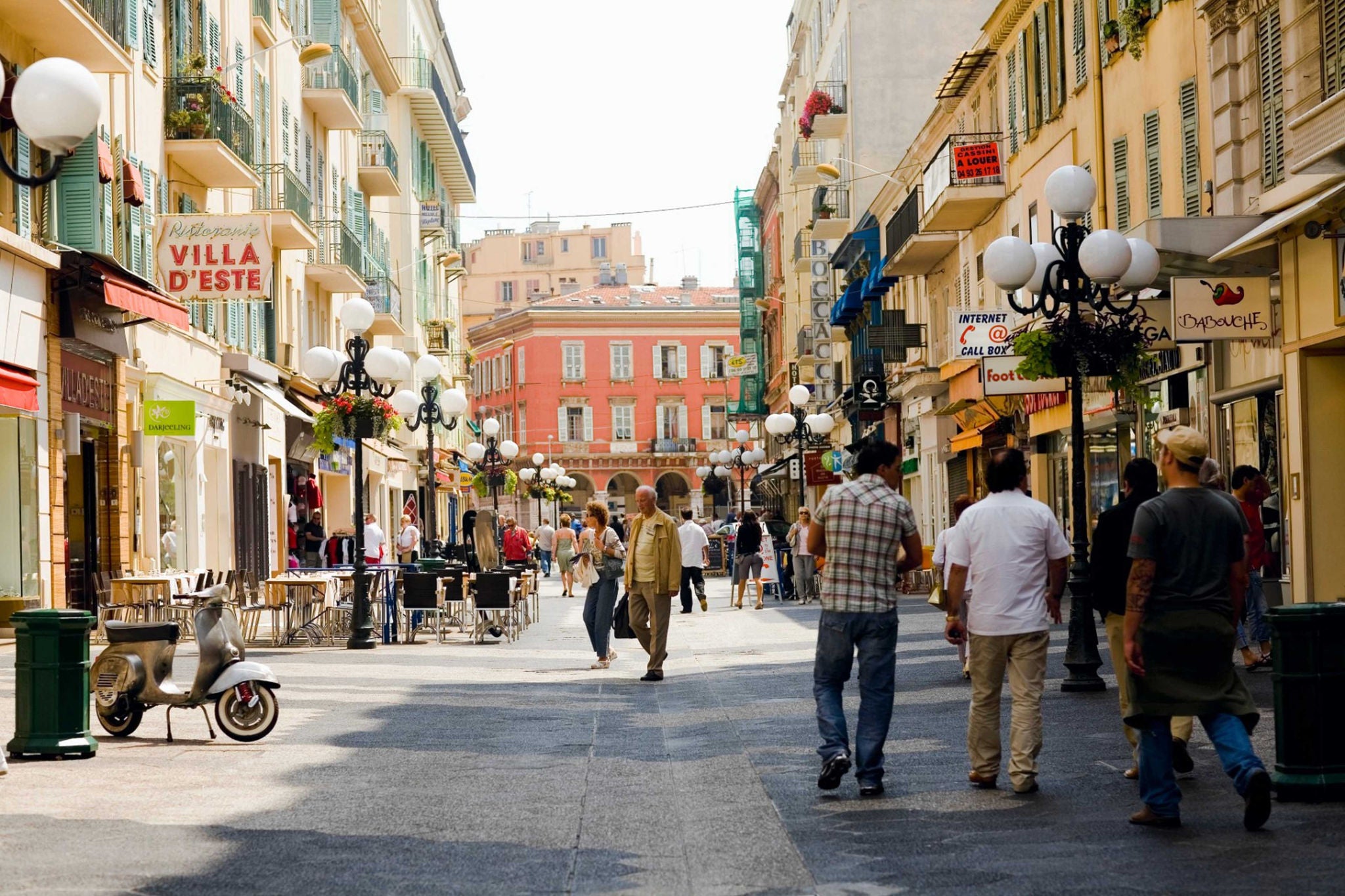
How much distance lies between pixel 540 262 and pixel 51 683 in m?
114

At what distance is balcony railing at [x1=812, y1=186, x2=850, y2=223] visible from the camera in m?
57.5

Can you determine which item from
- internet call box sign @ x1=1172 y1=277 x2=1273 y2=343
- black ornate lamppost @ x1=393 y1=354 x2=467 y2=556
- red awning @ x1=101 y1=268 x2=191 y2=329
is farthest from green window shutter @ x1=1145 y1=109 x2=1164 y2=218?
red awning @ x1=101 y1=268 x2=191 y2=329

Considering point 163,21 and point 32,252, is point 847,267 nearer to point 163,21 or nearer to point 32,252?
point 163,21

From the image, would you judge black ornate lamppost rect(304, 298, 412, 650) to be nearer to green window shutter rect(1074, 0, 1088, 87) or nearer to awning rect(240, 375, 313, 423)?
awning rect(240, 375, 313, 423)

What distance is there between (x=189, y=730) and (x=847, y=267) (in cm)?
4386

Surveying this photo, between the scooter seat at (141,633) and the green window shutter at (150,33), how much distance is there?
17550mm

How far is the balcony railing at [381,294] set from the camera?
4953cm

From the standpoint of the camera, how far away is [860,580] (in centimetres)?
1003

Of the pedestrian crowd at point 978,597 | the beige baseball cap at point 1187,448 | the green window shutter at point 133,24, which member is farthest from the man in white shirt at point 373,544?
the beige baseball cap at point 1187,448

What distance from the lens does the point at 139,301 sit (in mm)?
24219

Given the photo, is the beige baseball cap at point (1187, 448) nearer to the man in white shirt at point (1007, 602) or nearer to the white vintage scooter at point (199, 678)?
the man in white shirt at point (1007, 602)

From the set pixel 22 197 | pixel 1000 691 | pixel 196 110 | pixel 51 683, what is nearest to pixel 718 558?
pixel 196 110

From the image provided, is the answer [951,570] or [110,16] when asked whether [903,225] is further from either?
[951,570]

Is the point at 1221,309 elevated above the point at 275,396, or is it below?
below
